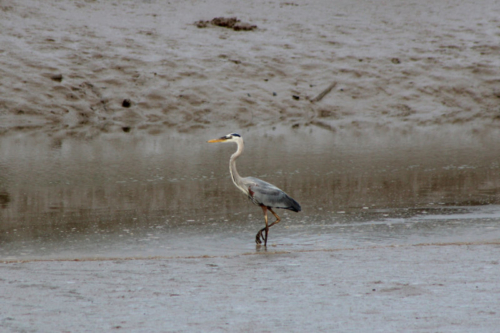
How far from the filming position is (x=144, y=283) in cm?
558

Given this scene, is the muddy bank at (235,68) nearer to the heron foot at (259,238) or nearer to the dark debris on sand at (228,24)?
the dark debris on sand at (228,24)

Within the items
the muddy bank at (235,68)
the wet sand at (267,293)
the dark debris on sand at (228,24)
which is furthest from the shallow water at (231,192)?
the dark debris on sand at (228,24)

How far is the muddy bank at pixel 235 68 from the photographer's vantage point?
1780cm

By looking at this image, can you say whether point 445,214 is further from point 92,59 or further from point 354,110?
point 92,59

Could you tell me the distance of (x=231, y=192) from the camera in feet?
34.9

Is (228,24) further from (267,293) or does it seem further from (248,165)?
(267,293)

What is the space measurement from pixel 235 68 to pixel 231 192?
9.28 meters

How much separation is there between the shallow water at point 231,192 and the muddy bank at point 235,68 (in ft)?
5.39

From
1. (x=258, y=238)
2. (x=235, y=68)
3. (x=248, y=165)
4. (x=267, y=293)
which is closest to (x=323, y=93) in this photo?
(x=235, y=68)

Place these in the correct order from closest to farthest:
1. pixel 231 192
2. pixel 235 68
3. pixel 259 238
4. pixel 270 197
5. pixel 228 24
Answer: pixel 259 238, pixel 270 197, pixel 231 192, pixel 235 68, pixel 228 24

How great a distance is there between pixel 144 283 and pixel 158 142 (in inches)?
397

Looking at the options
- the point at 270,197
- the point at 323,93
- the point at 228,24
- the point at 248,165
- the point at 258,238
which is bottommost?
the point at 258,238

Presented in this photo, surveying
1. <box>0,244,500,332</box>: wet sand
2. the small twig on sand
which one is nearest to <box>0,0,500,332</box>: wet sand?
<box>0,244,500,332</box>: wet sand

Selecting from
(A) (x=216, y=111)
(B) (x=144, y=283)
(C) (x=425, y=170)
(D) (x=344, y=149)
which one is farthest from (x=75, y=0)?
(B) (x=144, y=283)
